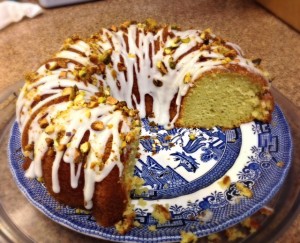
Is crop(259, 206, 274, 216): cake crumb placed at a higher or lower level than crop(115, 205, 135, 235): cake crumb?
lower

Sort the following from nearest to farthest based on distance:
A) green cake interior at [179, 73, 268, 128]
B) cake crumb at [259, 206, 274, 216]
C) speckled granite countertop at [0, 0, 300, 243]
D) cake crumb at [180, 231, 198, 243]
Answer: cake crumb at [180, 231, 198, 243] → cake crumb at [259, 206, 274, 216] → green cake interior at [179, 73, 268, 128] → speckled granite countertop at [0, 0, 300, 243]

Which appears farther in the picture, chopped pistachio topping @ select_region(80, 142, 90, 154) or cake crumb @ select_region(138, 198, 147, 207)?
cake crumb @ select_region(138, 198, 147, 207)

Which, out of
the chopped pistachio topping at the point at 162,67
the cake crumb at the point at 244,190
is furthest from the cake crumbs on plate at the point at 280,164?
the chopped pistachio topping at the point at 162,67

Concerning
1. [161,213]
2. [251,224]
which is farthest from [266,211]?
[161,213]

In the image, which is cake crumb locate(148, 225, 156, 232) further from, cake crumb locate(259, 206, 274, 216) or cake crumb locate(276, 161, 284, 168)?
cake crumb locate(276, 161, 284, 168)

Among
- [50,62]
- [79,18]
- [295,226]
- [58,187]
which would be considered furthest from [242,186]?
[79,18]

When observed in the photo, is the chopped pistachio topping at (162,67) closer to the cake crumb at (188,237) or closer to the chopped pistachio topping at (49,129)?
the chopped pistachio topping at (49,129)

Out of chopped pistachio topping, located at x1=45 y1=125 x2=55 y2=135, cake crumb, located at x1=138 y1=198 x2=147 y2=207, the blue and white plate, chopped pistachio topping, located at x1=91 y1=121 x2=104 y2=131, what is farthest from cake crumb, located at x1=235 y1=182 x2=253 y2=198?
chopped pistachio topping, located at x1=45 y1=125 x2=55 y2=135
